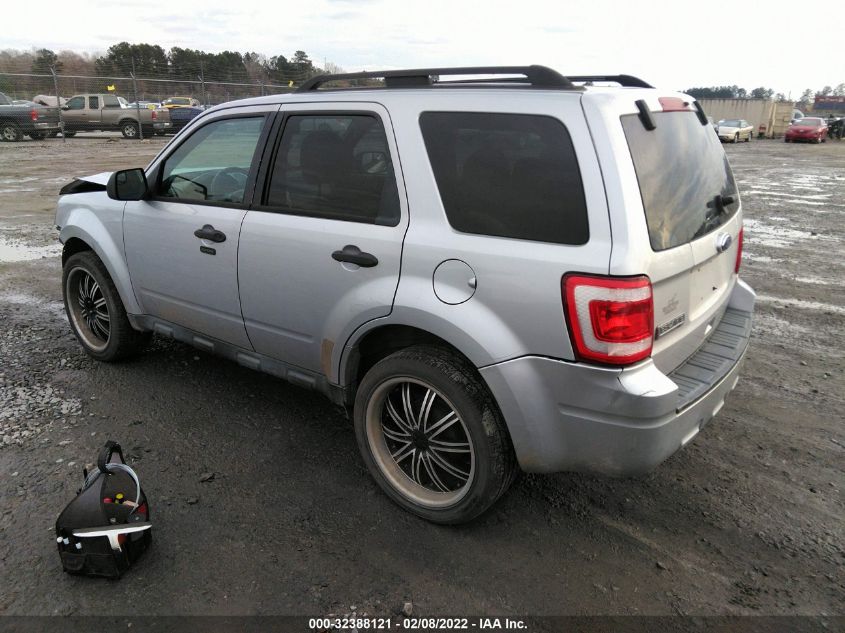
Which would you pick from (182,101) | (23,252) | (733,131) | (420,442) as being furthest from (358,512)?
(733,131)

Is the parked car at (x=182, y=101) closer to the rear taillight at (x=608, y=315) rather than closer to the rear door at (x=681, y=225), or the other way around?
the rear door at (x=681, y=225)

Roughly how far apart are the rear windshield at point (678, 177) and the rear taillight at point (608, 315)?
0.75 ft

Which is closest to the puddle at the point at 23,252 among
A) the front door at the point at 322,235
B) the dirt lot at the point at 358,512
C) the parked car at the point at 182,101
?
the dirt lot at the point at 358,512

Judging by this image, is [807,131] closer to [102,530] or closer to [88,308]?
[88,308]

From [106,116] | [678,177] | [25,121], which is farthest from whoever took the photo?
[106,116]

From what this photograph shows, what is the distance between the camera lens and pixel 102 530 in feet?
8.45

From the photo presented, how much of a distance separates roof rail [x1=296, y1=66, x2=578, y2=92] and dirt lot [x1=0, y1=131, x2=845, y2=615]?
1.95 metres

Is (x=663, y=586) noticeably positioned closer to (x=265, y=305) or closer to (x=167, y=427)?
(x=265, y=305)

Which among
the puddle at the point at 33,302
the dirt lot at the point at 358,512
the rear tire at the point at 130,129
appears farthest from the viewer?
the rear tire at the point at 130,129

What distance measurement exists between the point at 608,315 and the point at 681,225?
2.04 feet

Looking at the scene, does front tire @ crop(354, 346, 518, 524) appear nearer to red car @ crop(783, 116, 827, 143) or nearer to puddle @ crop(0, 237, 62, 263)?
puddle @ crop(0, 237, 62, 263)

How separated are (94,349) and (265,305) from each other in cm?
205

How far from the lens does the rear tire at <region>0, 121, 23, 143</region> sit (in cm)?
2436

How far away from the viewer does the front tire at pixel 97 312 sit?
178 inches
